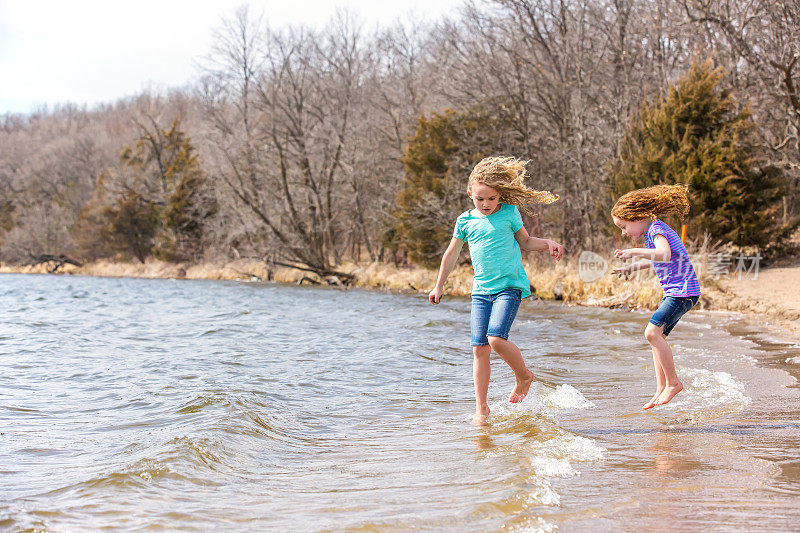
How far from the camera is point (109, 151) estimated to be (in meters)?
59.1

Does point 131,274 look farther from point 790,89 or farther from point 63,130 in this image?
point 63,130

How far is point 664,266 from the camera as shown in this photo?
5176 mm

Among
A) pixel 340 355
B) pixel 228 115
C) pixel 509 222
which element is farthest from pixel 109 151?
pixel 509 222

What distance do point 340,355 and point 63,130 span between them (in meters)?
81.3

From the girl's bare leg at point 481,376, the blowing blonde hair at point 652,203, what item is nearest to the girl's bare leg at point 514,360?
the girl's bare leg at point 481,376

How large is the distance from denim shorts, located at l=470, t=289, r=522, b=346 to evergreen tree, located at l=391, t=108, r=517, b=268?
1778cm

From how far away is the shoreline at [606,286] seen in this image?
496 inches

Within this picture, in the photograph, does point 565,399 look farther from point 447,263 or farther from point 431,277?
point 431,277

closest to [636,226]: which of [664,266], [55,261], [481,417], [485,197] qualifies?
[664,266]

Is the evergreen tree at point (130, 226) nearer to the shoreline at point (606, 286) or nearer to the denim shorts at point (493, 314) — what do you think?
the shoreline at point (606, 286)

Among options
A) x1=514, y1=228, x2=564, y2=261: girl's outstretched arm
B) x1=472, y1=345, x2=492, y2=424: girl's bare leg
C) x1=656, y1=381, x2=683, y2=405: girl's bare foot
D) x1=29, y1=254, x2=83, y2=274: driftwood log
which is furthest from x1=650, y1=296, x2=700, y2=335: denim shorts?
x1=29, y1=254, x2=83, y2=274: driftwood log

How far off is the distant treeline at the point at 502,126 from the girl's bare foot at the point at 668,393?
14093 mm

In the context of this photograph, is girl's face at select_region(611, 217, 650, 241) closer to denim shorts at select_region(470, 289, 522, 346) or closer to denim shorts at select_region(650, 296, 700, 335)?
denim shorts at select_region(650, 296, 700, 335)

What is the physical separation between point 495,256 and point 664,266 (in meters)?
1.22
